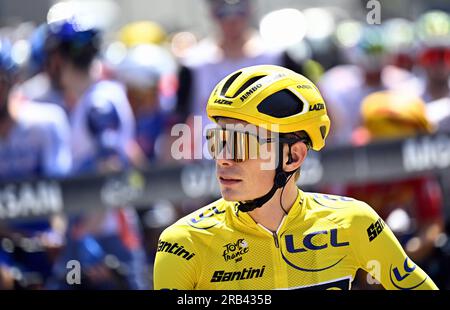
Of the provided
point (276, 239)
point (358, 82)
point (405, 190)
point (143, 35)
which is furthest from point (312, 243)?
point (143, 35)

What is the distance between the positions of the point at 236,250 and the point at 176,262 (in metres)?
0.26

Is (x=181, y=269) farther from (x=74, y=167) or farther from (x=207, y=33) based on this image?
(x=207, y=33)

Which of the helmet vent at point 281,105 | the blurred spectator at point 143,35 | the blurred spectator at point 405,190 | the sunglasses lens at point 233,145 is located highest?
the blurred spectator at point 143,35

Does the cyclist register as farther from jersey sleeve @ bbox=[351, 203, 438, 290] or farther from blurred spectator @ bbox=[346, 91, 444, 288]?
blurred spectator @ bbox=[346, 91, 444, 288]

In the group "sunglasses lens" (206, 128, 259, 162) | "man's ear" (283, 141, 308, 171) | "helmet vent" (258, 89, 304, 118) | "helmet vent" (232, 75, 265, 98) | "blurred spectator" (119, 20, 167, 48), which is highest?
"blurred spectator" (119, 20, 167, 48)

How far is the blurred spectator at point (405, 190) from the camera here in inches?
304

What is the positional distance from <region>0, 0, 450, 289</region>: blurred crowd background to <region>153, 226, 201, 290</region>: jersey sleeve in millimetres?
2464

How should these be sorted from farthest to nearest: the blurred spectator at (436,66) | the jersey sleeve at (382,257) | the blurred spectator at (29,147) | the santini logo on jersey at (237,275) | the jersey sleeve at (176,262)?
1. the blurred spectator at (436,66)
2. the blurred spectator at (29,147)
3. the jersey sleeve at (382,257)
4. the santini logo on jersey at (237,275)
5. the jersey sleeve at (176,262)

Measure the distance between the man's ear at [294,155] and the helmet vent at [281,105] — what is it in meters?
0.17

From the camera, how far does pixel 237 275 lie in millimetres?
4324

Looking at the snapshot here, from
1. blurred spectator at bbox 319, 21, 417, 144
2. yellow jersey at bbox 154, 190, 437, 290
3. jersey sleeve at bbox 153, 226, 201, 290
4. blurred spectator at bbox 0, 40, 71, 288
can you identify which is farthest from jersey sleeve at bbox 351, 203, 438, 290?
blurred spectator at bbox 319, 21, 417, 144

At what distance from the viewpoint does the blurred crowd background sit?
771cm

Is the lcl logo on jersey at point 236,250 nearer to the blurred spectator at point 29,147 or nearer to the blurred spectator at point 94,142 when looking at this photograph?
the blurred spectator at point 94,142

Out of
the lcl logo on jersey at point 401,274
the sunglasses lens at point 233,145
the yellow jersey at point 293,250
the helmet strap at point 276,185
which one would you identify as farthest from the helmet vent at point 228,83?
the lcl logo on jersey at point 401,274
